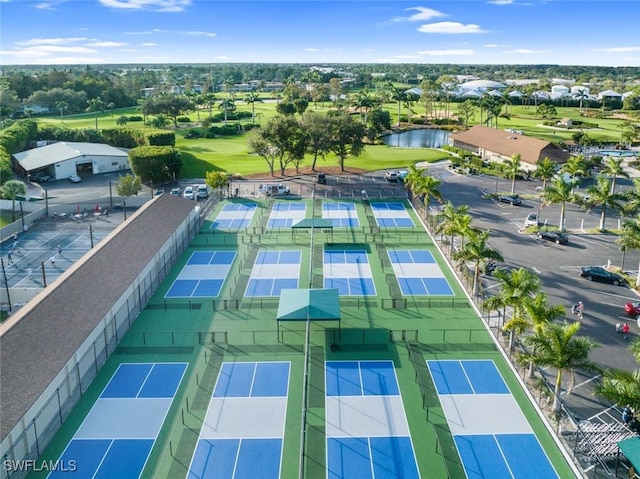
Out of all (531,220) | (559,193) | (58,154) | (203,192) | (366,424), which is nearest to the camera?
(366,424)

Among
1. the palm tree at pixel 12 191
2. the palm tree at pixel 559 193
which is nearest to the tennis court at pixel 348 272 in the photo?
the palm tree at pixel 559 193

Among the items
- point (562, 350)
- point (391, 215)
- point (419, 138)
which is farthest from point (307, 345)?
point (419, 138)

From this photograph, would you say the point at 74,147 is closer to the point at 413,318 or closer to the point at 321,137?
the point at 321,137

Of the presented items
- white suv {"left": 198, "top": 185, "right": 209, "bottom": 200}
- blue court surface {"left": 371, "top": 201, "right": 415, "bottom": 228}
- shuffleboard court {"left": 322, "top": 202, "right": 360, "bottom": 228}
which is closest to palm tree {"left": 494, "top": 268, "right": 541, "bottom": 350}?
blue court surface {"left": 371, "top": 201, "right": 415, "bottom": 228}

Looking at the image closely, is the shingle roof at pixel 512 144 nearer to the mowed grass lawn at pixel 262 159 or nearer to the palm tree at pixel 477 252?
the mowed grass lawn at pixel 262 159

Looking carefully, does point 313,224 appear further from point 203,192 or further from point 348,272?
point 203,192
